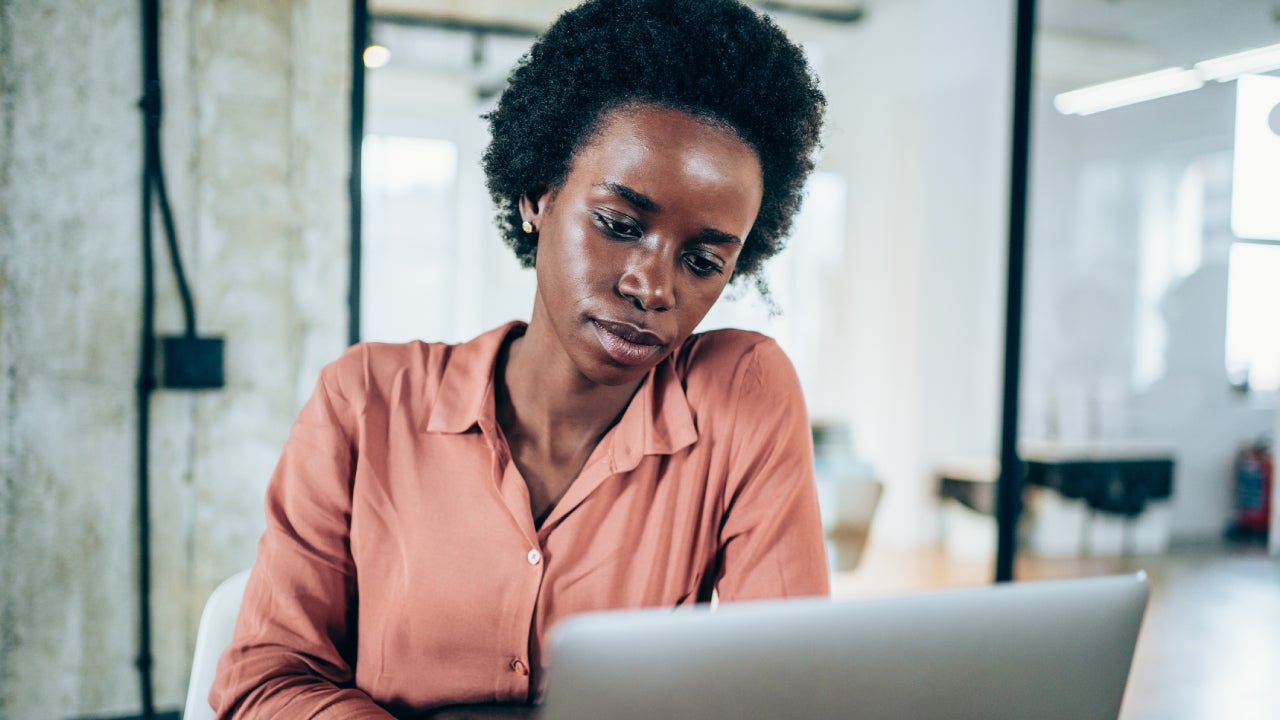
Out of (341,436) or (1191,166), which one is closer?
(341,436)

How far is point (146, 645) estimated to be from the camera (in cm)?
166

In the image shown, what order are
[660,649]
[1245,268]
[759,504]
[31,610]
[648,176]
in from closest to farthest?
[660,649], [648,176], [759,504], [31,610], [1245,268]

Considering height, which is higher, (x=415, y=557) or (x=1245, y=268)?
(x=1245, y=268)

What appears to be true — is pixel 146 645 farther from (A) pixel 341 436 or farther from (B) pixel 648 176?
(B) pixel 648 176

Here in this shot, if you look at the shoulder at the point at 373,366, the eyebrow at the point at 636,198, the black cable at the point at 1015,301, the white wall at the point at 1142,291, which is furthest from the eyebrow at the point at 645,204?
the white wall at the point at 1142,291

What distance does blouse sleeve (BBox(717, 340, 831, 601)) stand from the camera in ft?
3.28

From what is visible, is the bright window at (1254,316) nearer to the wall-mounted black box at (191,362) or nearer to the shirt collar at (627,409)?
the shirt collar at (627,409)

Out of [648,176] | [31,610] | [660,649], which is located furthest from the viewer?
[31,610]

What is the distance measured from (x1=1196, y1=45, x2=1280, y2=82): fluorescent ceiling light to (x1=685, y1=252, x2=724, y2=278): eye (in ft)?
6.88

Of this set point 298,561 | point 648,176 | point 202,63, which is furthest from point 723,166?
point 202,63

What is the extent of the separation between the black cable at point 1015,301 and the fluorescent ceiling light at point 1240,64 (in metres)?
0.45

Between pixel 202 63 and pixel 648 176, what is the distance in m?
1.16

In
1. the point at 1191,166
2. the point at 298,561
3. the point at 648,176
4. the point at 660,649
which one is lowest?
the point at 298,561

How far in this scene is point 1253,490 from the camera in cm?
233
